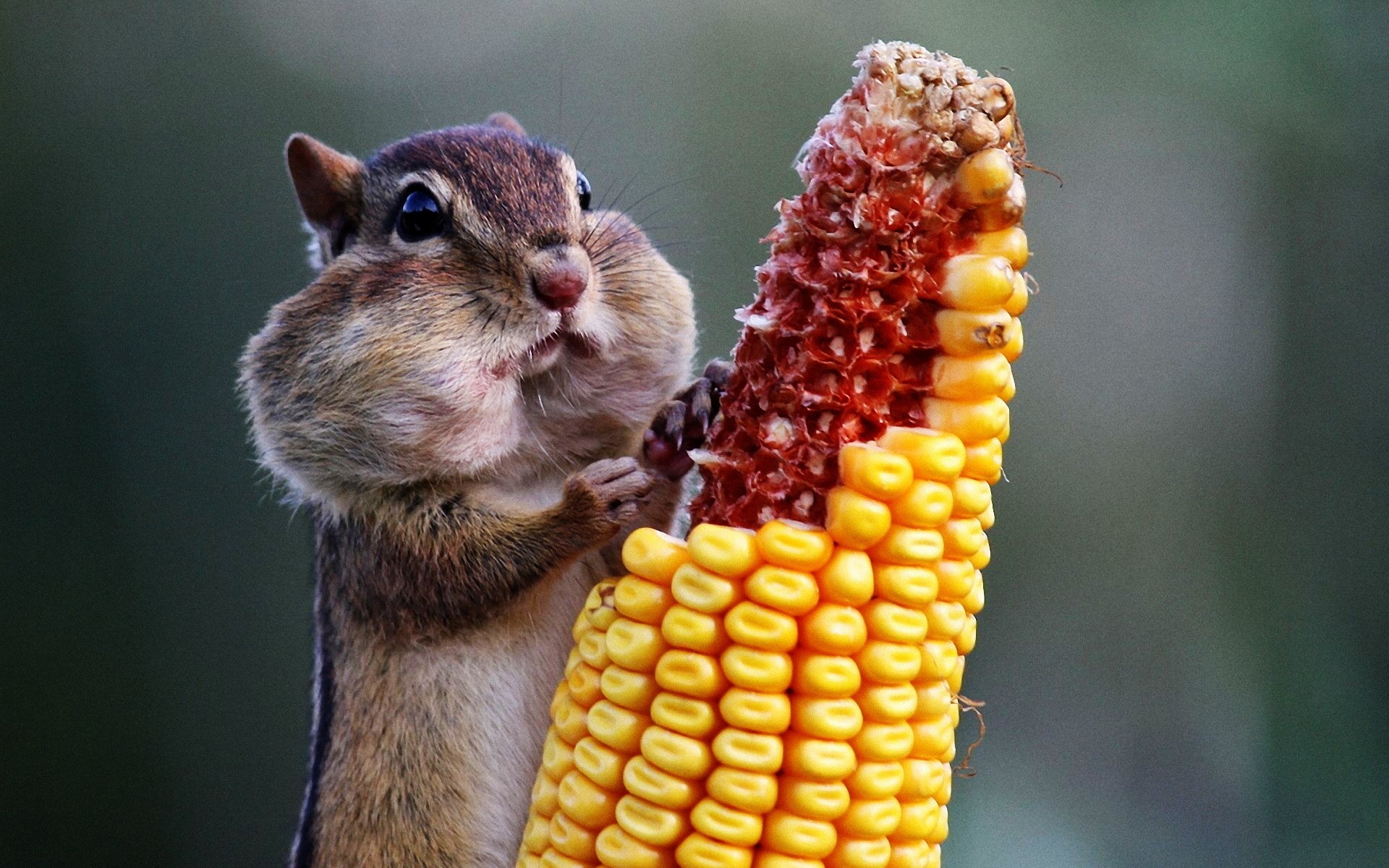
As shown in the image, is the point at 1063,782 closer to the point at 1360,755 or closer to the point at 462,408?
the point at 1360,755

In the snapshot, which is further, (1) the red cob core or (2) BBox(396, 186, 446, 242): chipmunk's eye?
(2) BBox(396, 186, 446, 242): chipmunk's eye

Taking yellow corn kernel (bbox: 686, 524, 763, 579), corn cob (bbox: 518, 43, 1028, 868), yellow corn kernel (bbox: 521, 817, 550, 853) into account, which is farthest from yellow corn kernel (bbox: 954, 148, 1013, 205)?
yellow corn kernel (bbox: 521, 817, 550, 853)

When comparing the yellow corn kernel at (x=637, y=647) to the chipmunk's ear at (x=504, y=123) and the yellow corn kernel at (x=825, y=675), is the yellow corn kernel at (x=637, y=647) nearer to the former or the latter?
the yellow corn kernel at (x=825, y=675)

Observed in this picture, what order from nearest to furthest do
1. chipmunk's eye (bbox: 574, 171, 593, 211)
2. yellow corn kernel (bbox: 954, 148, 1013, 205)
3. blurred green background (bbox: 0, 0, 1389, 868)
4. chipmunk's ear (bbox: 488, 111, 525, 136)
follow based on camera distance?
yellow corn kernel (bbox: 954, 148, 1013, 205) < chipmunk's eye (bbox: 574, 171, 593, 211) < chipmunk's ear (bbox: 488, 111, 525, 136) < blurred green background (bbox: 0, 0, 1389, 868)

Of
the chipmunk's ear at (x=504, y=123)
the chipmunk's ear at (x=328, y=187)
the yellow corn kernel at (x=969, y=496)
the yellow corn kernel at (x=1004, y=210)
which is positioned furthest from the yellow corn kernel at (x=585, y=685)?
the chipmunk's ear at (x=504, y=123)

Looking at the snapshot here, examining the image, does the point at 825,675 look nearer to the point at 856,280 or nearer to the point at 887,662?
the point at 887,662

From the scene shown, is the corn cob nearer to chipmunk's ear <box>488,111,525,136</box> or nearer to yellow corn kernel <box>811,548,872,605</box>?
yellow corn kernel <box>811,548,872,605</box>
